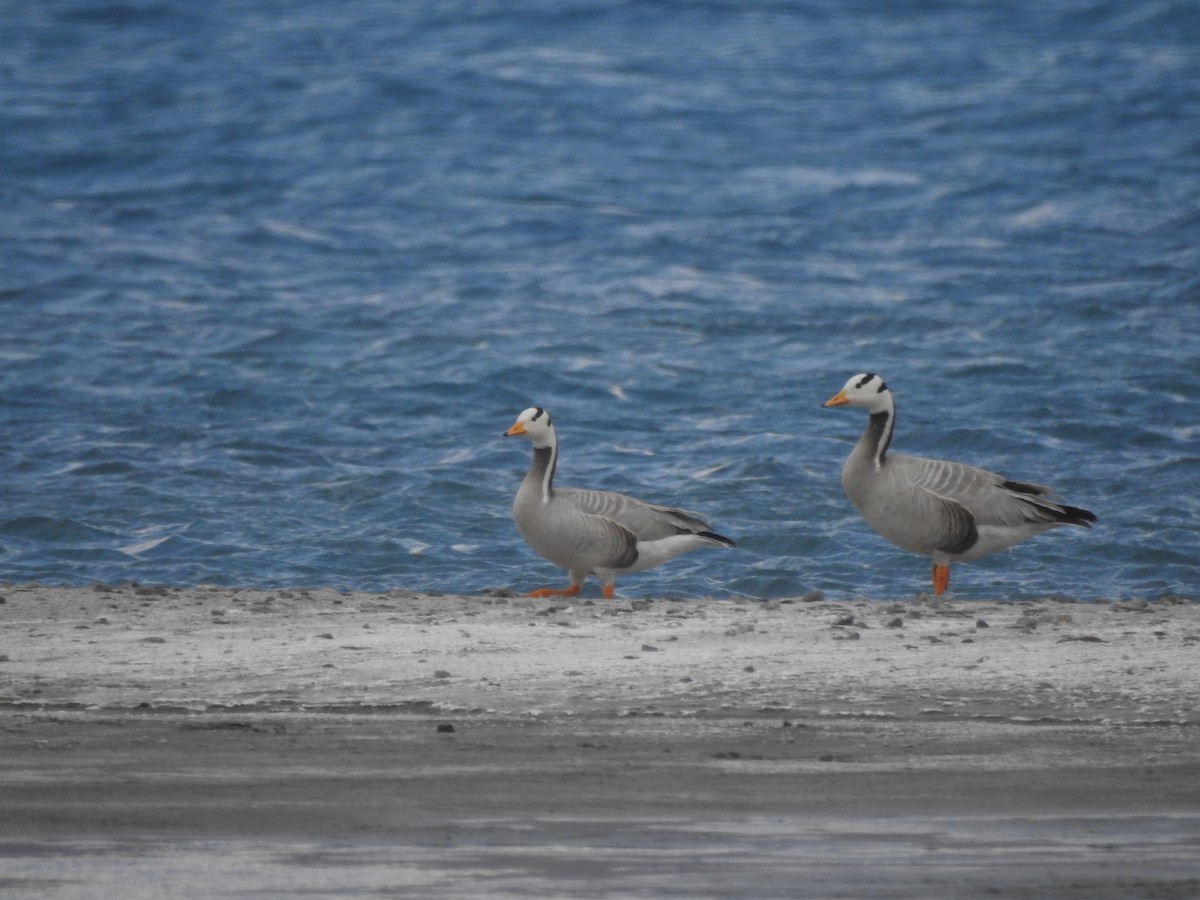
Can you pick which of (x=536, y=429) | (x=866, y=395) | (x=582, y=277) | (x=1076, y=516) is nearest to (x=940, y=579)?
(x=1076, y=516)

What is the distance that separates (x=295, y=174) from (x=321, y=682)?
81.7ft

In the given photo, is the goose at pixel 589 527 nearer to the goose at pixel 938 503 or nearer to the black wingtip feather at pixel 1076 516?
the goose at pixel 938 503

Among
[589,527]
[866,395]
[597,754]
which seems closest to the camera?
[597,754]

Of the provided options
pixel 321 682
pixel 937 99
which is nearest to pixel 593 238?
pixel 937 99

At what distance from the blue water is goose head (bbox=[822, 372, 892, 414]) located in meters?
1.50

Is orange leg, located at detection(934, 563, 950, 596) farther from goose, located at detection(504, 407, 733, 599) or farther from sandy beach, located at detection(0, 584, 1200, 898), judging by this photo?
sandy beach, located at detection(0, 584, 1200, 898)

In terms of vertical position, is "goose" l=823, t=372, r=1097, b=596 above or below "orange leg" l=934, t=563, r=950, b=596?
above

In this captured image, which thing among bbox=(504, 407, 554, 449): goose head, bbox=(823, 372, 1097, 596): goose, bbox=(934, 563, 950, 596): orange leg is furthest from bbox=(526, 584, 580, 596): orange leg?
bbox=(934, 563, 950, 596): orange leg

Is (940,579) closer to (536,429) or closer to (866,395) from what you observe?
(866,395)

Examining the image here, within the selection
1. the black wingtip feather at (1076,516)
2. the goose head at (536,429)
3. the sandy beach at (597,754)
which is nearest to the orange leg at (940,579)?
the black wingtip feather at (1076,516)

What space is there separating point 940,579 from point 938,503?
2.25 feet

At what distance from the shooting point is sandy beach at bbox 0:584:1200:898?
18.7ft

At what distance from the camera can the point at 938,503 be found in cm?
1284

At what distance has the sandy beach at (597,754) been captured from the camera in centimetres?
569
